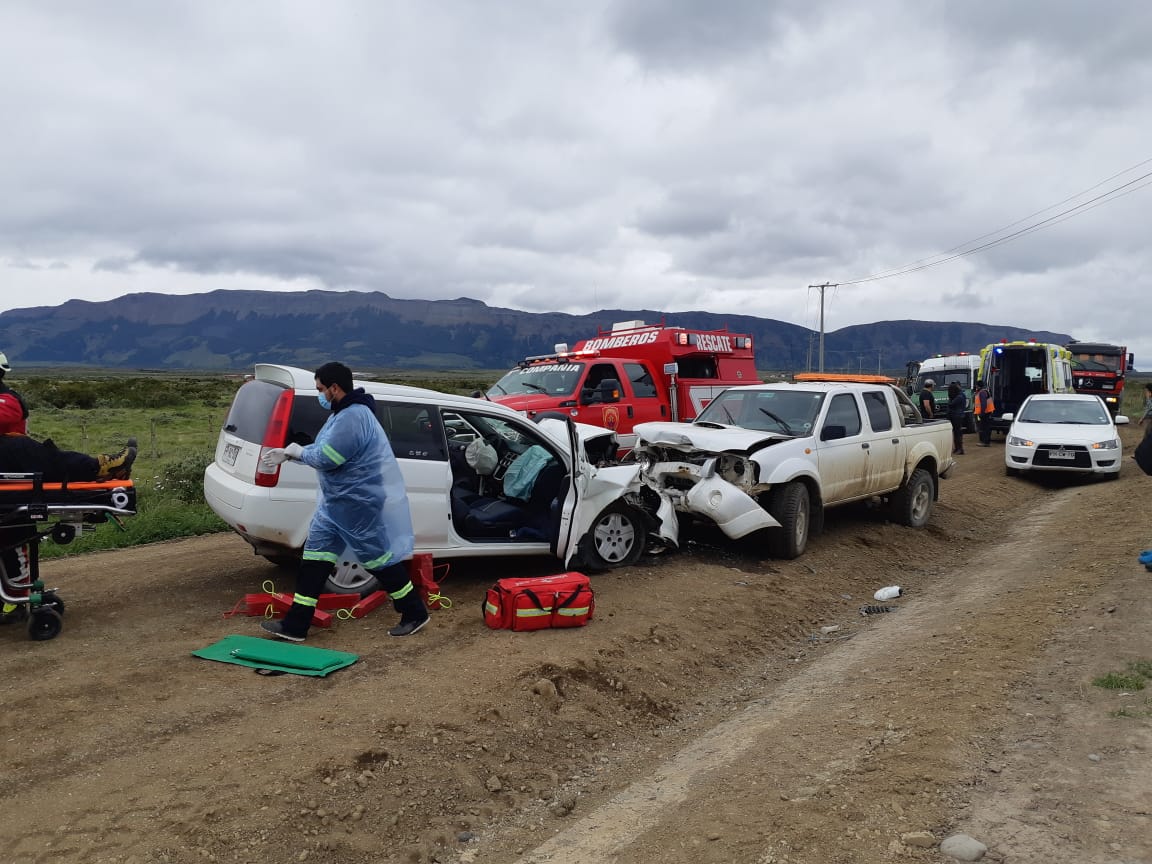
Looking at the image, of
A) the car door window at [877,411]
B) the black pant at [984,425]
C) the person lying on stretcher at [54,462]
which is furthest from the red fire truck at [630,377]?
the black pant at [984,425]

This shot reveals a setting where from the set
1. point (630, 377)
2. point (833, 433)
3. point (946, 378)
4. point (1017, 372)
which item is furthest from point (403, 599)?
point (946, 378)

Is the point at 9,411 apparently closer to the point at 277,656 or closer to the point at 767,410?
the point at 277,656

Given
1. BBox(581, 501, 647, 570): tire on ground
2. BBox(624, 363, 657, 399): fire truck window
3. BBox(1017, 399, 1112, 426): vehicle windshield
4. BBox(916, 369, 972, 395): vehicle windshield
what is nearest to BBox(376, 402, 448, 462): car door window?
BBox(581, 501, 647, 570): tire on ground

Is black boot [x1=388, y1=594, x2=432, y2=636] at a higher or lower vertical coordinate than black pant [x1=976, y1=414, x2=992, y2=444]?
lower

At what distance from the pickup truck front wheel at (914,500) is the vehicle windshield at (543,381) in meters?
4.60

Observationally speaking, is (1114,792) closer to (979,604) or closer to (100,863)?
(979,604)

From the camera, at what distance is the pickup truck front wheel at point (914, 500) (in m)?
10.5

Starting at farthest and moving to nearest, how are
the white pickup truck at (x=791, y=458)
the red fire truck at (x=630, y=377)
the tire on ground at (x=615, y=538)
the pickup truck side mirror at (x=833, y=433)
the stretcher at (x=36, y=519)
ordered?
the red fire truck at (x=630, y=377) → the pickup truck side mirror at (x=833, y=433) → the white pickup truck at (x=791, y=458) → the tire on ground at (x=615, y=538) → the stretcher at (x=36, y=519)

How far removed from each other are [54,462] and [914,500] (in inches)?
371

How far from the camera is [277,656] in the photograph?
5.08 meters

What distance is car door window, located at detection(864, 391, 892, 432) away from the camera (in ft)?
32.7

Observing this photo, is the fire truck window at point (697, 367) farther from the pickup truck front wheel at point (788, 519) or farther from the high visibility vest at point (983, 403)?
the high visibility vest at point (983, 403)

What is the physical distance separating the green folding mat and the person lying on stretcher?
1.42 metres

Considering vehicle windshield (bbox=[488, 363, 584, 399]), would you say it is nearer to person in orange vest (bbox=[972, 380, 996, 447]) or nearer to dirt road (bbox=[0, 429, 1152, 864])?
dirt road (bbox=[0, 429, 1152, 864])
